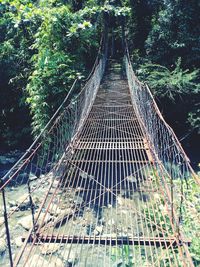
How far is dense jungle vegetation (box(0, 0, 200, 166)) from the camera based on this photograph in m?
4.55

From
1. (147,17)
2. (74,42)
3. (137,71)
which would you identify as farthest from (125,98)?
(147,17)

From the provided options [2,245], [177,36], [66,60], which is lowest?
[2,245]

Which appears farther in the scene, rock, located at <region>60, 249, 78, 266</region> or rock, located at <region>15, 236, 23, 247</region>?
rock, located at <region>15, 236, 23, 247</region>

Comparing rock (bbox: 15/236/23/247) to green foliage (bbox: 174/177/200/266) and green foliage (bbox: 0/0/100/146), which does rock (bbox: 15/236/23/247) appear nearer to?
green foliage (bbox: 0/0/100/146)

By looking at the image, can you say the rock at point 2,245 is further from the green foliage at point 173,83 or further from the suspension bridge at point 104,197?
the green foliage at point 173,83

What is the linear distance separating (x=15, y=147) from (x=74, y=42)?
2932mm

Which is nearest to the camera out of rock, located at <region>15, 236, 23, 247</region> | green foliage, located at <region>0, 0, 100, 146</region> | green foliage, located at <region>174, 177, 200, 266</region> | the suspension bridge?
the suspension bridge

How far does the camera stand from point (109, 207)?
369cm

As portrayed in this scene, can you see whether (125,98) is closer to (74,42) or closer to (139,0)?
(74,42)

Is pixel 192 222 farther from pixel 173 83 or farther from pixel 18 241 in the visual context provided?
pixel 173 83

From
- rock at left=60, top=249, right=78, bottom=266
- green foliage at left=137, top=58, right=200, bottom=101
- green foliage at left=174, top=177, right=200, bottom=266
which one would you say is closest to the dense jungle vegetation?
green foliage at left=137, top=58, right=200, bottom=101

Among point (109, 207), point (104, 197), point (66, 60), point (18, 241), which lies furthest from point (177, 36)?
point (18, 241)

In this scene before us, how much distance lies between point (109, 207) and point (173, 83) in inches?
102

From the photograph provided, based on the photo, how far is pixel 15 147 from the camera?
6.55 m
